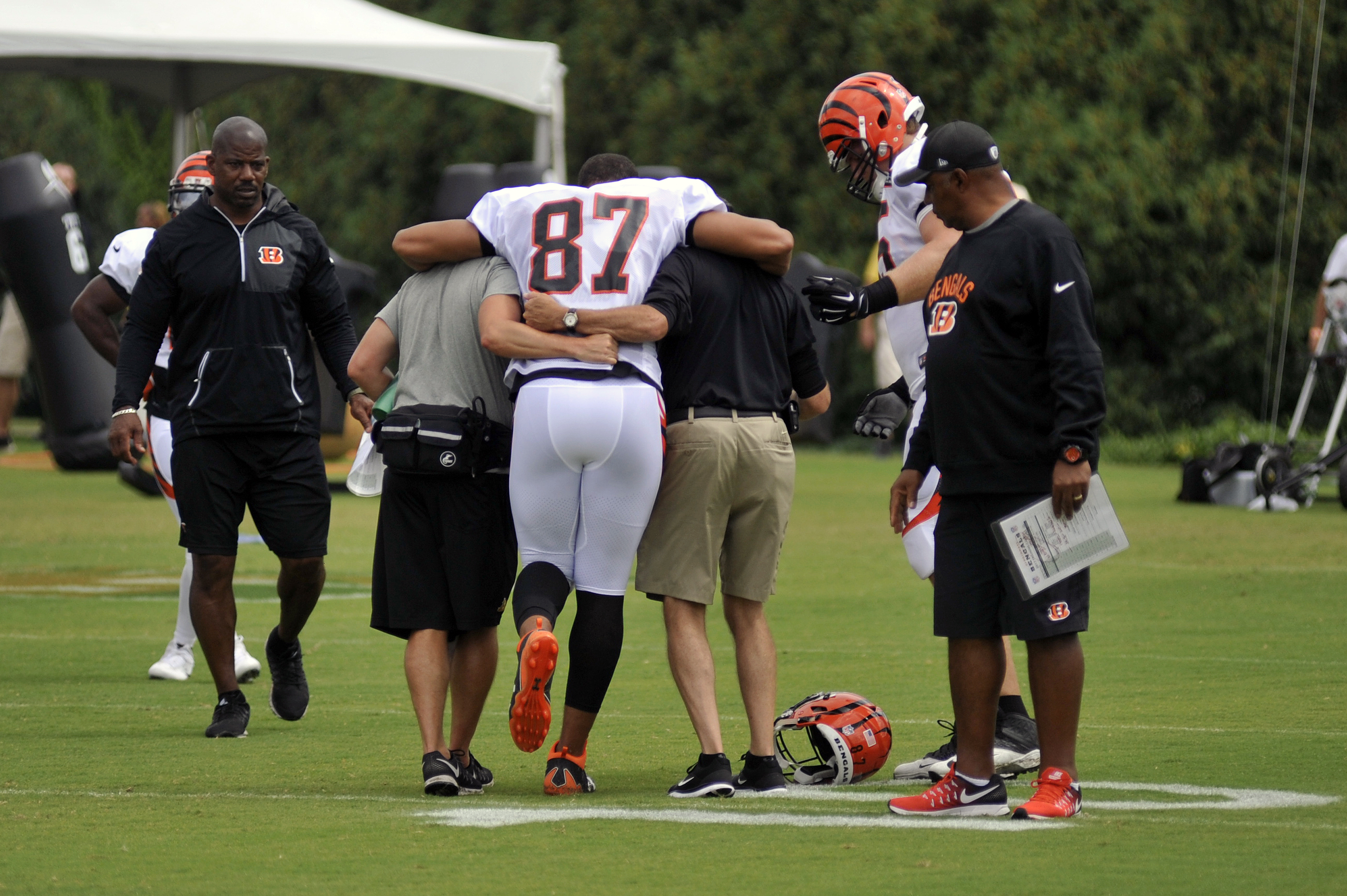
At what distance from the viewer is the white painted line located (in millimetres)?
5379

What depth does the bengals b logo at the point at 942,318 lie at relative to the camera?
5469mm

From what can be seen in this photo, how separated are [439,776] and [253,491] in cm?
194

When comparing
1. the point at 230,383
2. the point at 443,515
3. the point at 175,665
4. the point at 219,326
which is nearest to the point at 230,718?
the point at 230,383

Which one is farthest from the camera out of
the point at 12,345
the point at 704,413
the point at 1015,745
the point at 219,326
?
the point at 12,345

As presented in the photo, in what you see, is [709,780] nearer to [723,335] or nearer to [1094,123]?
[723,335]

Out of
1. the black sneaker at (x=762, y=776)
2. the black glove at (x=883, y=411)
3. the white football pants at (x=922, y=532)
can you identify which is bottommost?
the black sneaker at (x=762, y=776)

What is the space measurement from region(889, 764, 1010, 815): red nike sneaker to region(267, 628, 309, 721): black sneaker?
9.59 feet

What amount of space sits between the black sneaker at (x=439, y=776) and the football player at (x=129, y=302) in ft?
8.26

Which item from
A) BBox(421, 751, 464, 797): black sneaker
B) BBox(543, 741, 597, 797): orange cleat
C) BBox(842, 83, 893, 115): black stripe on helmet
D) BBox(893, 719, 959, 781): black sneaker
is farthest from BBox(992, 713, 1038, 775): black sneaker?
BBox(842, 83, 893, 115): black stripe on helmet

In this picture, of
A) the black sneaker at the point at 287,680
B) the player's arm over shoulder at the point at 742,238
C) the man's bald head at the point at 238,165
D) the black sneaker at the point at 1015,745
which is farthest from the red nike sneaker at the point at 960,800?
the man's bald head at the point at 238,165

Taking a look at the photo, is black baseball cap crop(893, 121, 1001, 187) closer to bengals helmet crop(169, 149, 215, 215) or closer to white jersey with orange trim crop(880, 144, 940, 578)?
white jersey with orange trim crop(880, 144, 940, 578)

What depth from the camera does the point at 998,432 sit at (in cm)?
543

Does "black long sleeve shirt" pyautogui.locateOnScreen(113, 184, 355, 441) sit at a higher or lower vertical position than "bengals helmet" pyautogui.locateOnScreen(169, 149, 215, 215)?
lower

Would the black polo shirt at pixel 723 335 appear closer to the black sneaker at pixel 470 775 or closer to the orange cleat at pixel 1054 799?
the black sneaker at pixel 470 775
